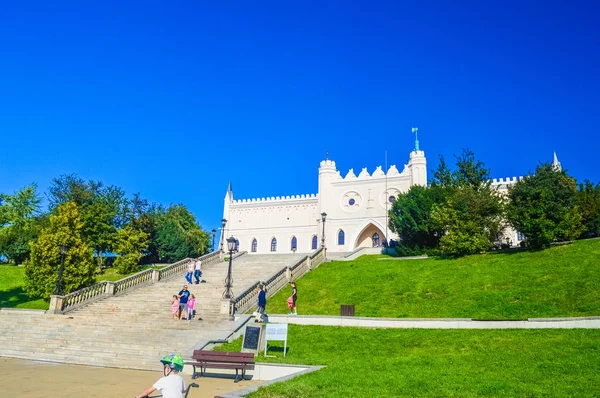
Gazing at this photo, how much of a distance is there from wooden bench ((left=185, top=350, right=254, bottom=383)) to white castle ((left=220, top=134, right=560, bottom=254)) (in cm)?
4083

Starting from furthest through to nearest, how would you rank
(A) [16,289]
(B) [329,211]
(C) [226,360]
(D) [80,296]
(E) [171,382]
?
1. (B) [329,211]
2. (A) [16,289]
3. (D) [80,296]
4. (C) [226,360]
5. (E) [171,382]

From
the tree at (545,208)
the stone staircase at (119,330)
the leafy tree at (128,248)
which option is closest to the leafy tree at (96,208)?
the leafy tree at (128,248)

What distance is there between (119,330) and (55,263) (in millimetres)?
13288

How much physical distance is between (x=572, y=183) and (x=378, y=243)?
24764 millimetres

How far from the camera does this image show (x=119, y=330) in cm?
1838

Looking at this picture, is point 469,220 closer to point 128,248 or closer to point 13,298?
point 128,248

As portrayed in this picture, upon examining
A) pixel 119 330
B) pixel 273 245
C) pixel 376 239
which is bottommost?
pixel 119 330

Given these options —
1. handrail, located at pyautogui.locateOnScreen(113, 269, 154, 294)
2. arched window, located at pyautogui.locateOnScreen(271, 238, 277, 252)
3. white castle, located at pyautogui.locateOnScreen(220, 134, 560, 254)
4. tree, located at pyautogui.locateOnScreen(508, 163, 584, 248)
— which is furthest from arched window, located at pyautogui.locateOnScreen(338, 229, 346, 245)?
handrail, located at pyautogui.locateOnScreen(113, 269, 154, 294)

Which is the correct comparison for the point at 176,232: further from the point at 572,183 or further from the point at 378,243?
the point at 572,183

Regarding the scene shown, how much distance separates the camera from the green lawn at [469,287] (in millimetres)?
19109

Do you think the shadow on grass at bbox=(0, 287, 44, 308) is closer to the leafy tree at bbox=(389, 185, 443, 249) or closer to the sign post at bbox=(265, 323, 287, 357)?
the sign post at bbox=(265, 323, 287, 357)

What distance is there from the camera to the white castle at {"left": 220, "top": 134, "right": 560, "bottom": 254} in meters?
53.9

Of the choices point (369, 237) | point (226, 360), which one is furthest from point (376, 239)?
point (226, 360)

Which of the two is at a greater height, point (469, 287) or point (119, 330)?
point (469, 287)
